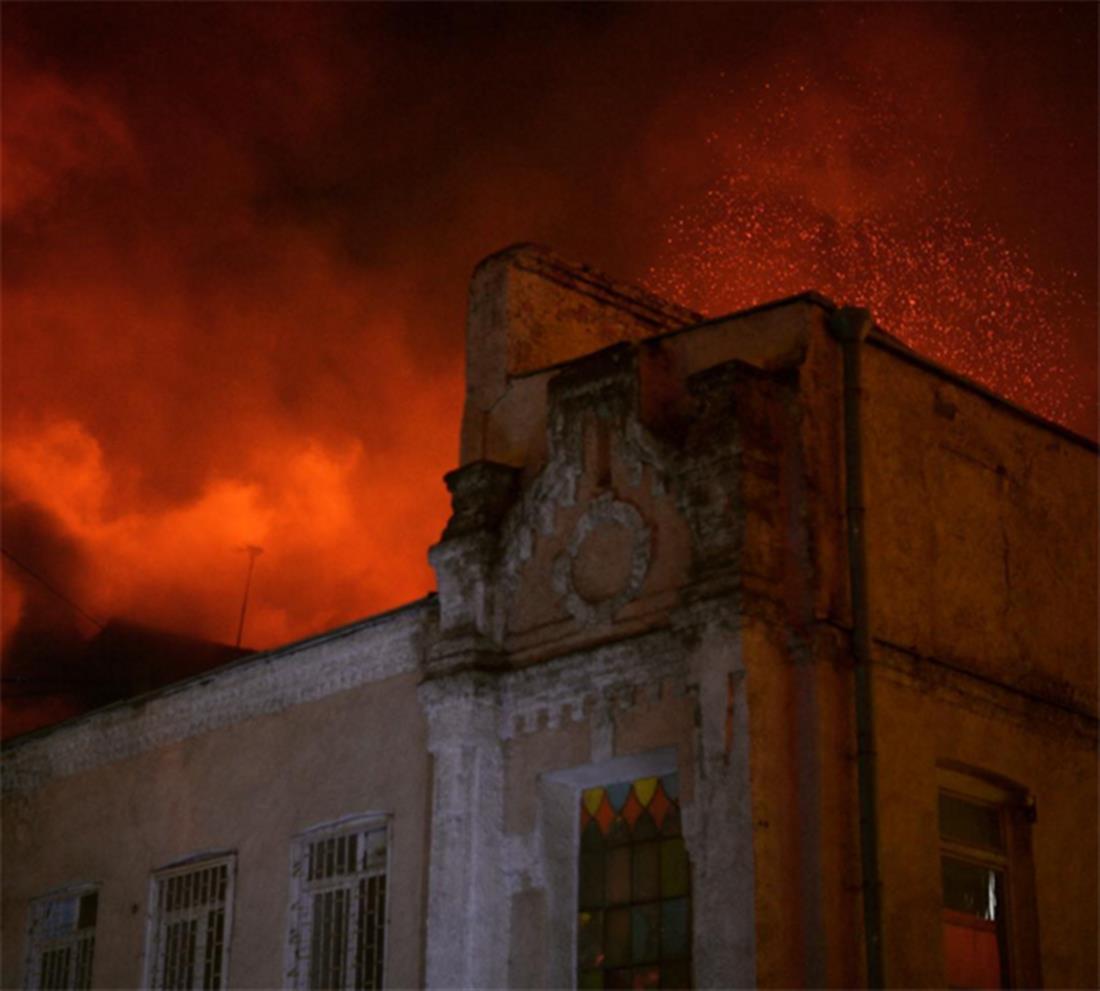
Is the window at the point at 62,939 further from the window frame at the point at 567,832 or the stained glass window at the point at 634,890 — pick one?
the stained glass window at the point at 634,890

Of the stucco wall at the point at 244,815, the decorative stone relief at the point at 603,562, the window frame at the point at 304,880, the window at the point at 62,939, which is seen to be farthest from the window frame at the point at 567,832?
the window at the point at 62,939

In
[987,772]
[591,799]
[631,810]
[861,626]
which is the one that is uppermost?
[861,626]

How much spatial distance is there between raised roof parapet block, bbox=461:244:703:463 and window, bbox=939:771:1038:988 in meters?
4.82

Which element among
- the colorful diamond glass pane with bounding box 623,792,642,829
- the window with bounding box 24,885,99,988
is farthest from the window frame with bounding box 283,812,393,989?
the window with bounding box 24,885,99,988

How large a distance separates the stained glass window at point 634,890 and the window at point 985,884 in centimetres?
188

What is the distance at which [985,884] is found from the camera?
14195 mm

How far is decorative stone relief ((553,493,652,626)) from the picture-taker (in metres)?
14.1

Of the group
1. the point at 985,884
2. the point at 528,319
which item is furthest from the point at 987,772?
the point at 528,319

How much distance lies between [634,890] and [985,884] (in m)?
2.59

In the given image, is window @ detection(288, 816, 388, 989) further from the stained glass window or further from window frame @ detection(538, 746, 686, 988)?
the stained glass window

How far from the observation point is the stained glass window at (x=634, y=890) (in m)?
13.5

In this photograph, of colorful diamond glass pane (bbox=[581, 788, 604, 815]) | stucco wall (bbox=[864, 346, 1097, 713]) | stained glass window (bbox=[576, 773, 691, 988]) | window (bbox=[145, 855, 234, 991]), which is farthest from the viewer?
window (bbox=[145, 855, 234, 991])

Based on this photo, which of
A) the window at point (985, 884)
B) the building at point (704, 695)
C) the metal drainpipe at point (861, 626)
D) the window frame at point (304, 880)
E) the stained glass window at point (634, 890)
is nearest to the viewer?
the metal drainpipe at point (861, 626)

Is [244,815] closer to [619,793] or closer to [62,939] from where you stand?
[62,939]
